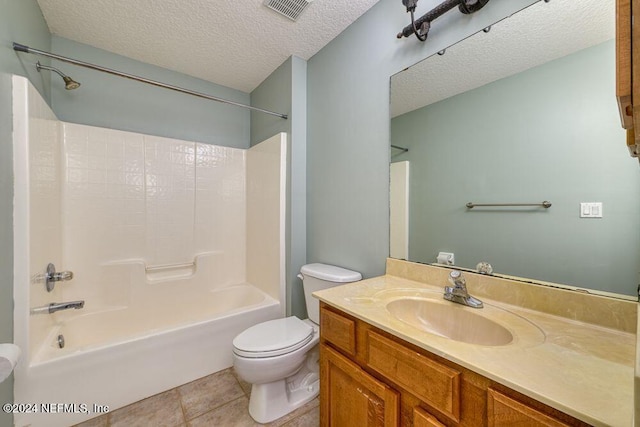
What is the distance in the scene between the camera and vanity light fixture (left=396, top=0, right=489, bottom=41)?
108 centimetres

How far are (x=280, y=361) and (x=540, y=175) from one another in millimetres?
1496

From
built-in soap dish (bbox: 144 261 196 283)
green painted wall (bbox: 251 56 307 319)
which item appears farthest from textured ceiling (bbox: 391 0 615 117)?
built-in soap dish (bbox: 144 261 196 283)

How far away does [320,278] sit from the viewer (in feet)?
5.36

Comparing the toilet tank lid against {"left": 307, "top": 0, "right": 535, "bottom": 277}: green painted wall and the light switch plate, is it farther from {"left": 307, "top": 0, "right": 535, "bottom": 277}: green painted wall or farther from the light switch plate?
the light switch plate

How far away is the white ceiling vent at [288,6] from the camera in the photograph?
4.91 feet

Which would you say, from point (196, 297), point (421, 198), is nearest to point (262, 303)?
point (196, 297)

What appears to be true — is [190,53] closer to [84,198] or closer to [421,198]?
[84,198]

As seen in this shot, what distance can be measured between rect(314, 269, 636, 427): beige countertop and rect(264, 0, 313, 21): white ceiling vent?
5.76 ft

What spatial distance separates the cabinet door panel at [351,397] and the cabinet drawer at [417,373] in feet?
0.23

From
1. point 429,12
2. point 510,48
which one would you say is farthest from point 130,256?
point 510,48

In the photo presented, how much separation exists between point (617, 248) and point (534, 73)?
70 centimetres

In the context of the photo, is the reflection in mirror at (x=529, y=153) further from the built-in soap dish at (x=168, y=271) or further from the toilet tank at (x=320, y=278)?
the built-in soap dish at (x=168, y=271)

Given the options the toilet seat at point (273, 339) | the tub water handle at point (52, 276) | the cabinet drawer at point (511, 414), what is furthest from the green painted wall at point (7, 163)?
the cabinet drawer at point (511, 414)

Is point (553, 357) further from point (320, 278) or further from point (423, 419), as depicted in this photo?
point (320, 278)
